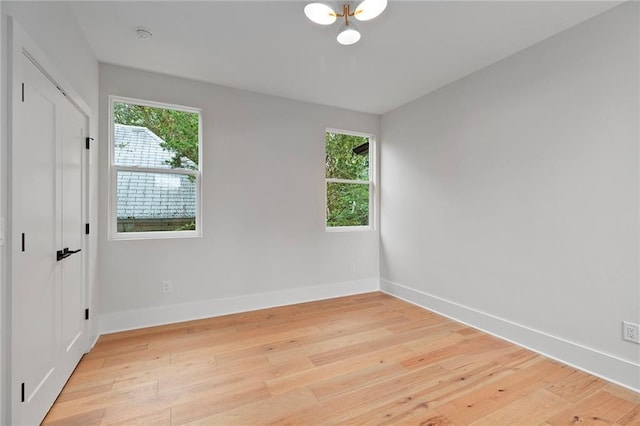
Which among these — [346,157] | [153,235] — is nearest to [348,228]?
[346,157]

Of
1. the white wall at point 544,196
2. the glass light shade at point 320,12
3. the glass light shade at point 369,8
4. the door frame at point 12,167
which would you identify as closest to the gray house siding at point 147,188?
the door frame at point 12,167

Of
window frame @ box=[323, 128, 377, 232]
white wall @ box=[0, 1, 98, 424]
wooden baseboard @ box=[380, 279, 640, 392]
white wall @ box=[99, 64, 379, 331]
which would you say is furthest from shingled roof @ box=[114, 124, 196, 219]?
wooden baseboard @ box=[380, 279, 640, 392]

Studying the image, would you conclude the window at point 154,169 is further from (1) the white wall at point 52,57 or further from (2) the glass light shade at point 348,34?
(2) the glass light shade at point 348,34

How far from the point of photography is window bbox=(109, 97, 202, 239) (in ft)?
9.95

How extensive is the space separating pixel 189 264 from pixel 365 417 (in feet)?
7.87

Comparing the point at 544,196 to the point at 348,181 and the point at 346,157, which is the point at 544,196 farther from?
the point at 346,157

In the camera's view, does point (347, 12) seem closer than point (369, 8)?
No

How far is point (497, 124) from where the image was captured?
288 centimetres

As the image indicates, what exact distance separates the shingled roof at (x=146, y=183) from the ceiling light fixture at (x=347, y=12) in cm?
215

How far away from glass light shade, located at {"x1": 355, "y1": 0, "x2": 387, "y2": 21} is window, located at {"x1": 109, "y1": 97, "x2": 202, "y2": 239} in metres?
2.15

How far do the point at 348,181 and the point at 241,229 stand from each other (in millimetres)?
1696

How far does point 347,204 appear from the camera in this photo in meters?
4.35

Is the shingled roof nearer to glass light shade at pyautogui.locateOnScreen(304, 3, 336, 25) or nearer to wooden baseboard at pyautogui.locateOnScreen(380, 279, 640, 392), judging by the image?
glass light shade at pyautogui.locateOnScreen(304, 3, 336, 25)

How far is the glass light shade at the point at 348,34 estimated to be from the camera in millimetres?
2195
